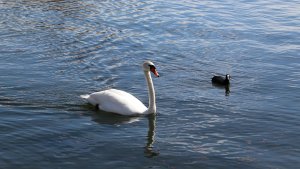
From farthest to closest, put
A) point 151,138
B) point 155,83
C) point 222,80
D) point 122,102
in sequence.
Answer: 1. point 155,83
2. point 222,80
3. point 122,102
4. point 151,138

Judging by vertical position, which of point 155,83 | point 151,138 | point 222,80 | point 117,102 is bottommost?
point 151,138

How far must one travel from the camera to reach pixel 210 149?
13.3 m

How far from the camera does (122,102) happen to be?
1541cm

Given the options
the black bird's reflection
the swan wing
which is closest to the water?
the black bird's reflection

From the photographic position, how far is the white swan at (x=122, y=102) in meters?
15.4

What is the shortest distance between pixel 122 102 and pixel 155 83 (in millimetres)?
3136

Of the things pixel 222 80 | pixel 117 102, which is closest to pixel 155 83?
pixel 222 80

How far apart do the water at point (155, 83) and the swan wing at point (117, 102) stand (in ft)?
0.73

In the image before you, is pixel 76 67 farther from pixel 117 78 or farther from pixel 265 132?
pixel 265 132

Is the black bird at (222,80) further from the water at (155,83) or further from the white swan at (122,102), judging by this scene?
the white swan at (122,102)

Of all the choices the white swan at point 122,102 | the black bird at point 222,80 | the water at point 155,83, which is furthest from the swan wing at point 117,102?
the black bird at point 222,80

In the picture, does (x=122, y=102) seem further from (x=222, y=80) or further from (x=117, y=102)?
(x=222, y=80)

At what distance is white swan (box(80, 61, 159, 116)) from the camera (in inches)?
607

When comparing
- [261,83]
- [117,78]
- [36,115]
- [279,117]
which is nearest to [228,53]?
[261,83]
